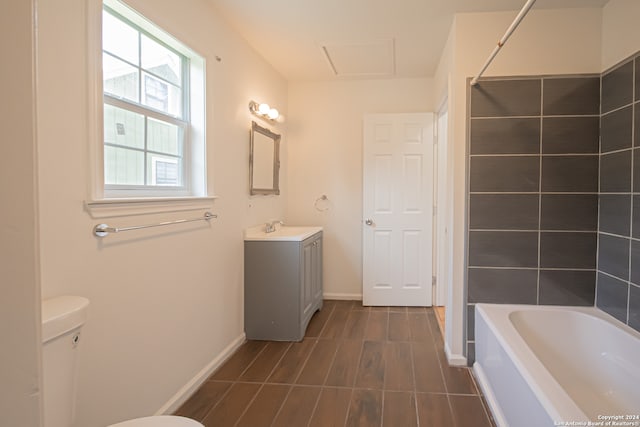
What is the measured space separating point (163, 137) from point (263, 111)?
4.45 ft

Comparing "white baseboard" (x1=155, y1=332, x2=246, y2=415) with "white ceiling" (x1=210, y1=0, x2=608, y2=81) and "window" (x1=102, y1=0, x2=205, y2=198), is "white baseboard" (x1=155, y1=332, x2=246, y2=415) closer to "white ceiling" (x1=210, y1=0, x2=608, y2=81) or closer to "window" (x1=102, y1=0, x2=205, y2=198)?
"window" (x1=102, y1=0, x2=205, y2=198)

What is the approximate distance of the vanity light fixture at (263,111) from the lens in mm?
3367

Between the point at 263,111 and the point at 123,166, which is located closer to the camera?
the point at 123,166

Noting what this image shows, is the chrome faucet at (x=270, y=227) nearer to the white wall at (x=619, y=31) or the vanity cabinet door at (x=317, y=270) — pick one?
the vanity cabinet door at (x=317, y=270)

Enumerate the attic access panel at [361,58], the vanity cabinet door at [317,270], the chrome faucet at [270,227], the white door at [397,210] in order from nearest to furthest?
1. the attic access panel at [361,58]
2. the chrome faucet at [270,227]
3. the vanity cabinet door at [317,270]
4. the white door at [397,210]

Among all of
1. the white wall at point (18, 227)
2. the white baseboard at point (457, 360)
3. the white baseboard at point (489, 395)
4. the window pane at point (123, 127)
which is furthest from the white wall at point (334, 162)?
the white wall at point (18, 227)

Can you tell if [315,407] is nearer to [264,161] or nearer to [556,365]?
[556,365]

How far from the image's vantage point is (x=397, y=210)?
13.9 feet

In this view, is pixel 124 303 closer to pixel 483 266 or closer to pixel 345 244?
pixel 483 266

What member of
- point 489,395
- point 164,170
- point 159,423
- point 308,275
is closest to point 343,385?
point 489,395

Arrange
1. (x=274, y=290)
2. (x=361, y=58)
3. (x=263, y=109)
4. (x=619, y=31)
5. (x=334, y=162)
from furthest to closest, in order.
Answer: (x=334, y=162), (x=361, y=58), (x=263, y=109), (x=274, y=290), (x=619, y=31)

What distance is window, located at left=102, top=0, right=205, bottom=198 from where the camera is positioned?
1.83m

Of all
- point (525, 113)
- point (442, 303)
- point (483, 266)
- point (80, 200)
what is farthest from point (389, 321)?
point (80, 200)

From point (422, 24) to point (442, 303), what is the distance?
267cm
